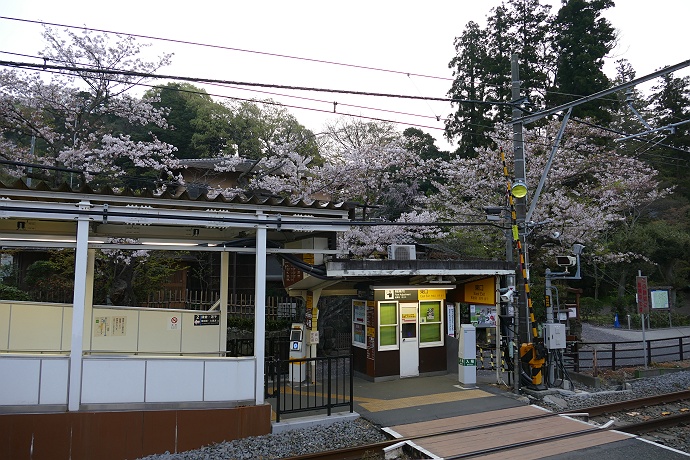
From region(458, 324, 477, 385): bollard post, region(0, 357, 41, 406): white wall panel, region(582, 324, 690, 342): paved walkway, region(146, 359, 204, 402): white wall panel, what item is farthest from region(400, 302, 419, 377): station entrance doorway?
region(582, 324, 690, 342): paved walkway

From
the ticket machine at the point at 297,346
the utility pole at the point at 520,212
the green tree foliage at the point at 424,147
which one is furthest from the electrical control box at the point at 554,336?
the green tree foliage at the point at 424,147

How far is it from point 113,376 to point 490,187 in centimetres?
1722

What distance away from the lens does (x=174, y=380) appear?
323 inches

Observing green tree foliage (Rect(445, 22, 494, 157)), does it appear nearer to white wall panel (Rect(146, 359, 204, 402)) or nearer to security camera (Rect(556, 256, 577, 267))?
security camera (Rect(556, 256, 577, 267))

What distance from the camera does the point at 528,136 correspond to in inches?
926

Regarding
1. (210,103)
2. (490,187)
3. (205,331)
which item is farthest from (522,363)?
(210,103)

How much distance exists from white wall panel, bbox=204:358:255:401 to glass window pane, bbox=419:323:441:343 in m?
5.39

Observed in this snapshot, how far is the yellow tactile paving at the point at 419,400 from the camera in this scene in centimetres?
989

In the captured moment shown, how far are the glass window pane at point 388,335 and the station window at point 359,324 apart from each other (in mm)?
458

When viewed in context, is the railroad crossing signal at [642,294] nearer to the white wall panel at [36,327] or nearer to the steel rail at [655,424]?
the steel rail at [655,424]

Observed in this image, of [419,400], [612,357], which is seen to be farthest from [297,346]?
[612,357]

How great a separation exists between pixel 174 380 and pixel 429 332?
22.0 feet

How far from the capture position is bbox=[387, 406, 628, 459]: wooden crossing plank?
7.82m

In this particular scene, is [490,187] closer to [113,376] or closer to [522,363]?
[522,363]
